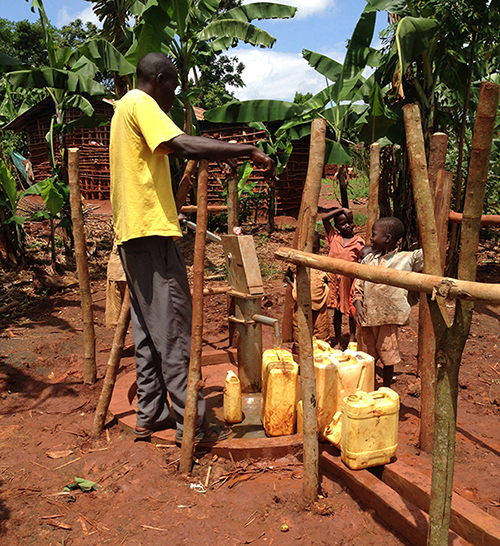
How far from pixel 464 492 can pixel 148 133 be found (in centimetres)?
249

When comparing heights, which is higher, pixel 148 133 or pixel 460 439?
pixel 148 133

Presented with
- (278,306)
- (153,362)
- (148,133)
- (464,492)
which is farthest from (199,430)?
(278,306)

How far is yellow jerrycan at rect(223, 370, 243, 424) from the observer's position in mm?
3020

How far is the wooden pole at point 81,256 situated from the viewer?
3.71 m

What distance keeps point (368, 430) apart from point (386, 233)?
1.47 meters

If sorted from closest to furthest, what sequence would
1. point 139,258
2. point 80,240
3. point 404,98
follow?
point 139,258 → point 80,240 → point 404,98

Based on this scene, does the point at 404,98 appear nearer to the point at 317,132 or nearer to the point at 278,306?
the point at 278,306

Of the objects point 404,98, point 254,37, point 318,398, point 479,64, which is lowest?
point 318,398

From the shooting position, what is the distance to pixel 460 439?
2945mm

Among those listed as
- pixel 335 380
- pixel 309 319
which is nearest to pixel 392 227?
pixel 335 380

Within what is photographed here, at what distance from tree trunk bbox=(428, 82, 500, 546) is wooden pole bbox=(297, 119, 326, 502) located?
0.68 m

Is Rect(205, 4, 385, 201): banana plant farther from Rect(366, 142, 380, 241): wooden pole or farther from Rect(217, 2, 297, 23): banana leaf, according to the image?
Rect(366, 142, 380, 241): wooden pole

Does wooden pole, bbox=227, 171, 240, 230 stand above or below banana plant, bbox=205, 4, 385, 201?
below

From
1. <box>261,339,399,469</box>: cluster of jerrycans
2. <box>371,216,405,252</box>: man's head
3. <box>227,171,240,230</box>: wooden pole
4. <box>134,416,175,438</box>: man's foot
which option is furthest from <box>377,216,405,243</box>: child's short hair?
<box>134,416,175,438</box>: man's foot
